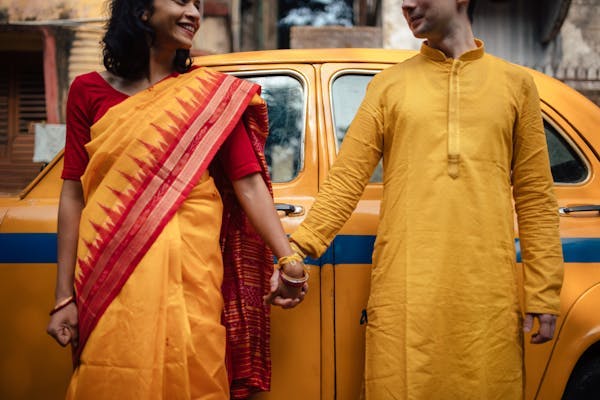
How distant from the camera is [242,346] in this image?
2.16m

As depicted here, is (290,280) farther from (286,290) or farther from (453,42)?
(453,42)

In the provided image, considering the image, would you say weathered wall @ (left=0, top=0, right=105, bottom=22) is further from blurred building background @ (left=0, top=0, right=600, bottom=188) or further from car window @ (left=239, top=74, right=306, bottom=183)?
car window @ (left=239, top=74, right=306, bottom=183)

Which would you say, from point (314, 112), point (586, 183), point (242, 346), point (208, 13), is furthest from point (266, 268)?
point (208, 13)

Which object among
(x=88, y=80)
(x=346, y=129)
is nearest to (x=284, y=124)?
(x=346, y=129)

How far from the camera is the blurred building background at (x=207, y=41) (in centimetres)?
825

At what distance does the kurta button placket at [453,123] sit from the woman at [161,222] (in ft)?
1.79

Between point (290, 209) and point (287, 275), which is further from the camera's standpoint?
point (290, 209)

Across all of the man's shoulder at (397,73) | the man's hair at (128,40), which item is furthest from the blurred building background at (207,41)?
the man's shoulder at (397,73)

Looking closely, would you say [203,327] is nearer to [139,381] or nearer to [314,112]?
[139,381]

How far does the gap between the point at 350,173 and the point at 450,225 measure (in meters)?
0.35

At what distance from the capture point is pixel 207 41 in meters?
10.4

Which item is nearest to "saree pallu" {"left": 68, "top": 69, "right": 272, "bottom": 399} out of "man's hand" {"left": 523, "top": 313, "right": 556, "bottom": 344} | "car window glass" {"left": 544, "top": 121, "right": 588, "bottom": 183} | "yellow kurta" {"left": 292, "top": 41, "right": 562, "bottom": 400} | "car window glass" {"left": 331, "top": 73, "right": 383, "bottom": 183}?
"yellow kurta" {"left": 292, "top": 41, "right": 562, "bottom": 400}

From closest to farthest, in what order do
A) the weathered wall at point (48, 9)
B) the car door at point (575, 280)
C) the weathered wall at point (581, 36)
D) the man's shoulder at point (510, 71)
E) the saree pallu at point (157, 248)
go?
the saree pallu at point (157, 248) < the man's shoulder at point (510, 71) < the car door at point (575, 280) < the weathered wall at point (48, 9) < the weathered wall at point (581, 36)

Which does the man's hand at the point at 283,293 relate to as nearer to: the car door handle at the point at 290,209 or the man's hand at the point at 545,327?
the car door handle at the point at 290,209
